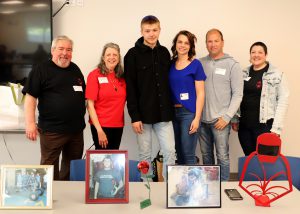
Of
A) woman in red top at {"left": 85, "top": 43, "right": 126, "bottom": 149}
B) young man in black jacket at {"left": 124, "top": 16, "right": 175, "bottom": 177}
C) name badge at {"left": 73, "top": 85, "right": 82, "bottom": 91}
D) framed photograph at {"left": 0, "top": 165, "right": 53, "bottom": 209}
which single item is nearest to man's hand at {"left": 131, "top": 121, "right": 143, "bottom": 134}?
young man in black jacket at {"left": 124, "top": 16, "right": 175, "bottom": 177}

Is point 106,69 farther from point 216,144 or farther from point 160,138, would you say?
point 216,144

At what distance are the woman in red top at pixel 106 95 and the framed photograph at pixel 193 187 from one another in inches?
52.4

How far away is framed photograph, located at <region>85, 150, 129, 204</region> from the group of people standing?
109cm

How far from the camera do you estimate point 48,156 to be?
104 inches

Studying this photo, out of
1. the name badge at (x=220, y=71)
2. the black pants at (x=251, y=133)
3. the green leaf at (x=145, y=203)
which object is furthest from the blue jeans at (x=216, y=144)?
the green leaf at (x=145, y=203)

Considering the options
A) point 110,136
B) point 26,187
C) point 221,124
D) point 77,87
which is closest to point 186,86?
point 221,124

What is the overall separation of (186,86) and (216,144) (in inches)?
25.9

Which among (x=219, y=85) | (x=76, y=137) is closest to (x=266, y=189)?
(x=219, y=85)

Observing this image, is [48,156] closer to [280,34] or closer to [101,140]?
[101,140]

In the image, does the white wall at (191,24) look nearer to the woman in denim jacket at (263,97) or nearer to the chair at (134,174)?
the woman in denim jacket at (263,97)

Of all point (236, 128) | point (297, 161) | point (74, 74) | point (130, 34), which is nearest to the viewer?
point (297, 161)

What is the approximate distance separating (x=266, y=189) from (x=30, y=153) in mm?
2792

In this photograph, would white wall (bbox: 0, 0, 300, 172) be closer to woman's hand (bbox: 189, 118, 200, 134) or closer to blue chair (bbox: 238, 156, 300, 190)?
woman's hand (bbox: 189, 118, 200, 134)

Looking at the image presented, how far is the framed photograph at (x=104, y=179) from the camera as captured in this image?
1.55m
